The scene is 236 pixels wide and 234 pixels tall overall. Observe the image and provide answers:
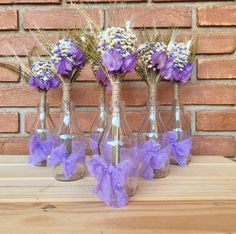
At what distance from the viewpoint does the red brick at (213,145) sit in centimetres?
96

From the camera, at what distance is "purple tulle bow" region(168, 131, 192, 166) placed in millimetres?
791

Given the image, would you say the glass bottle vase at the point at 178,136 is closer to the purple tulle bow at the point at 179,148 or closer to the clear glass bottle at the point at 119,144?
the purple tulle bow at the point at 179,148

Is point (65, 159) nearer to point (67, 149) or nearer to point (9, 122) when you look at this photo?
point (67, 149)

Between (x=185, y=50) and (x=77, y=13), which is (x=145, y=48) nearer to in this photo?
(x=185, y=50)

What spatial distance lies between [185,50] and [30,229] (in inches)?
21.7

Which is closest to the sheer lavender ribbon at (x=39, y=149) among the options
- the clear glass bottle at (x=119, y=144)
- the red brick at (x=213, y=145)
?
the clear glass bottle at (x=119, y=144)

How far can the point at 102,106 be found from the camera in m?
0.85

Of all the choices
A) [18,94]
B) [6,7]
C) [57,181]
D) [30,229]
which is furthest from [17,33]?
[30,229]

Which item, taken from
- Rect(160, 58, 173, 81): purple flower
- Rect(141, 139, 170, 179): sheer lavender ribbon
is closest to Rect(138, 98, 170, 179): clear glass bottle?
Rect(141, 139, 170, 179): sheer lavender ribbon

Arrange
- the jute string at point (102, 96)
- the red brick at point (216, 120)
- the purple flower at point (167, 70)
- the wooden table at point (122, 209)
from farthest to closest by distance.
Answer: the red brick at point (216, 120) → the jute string at point (102, 96) → the purple flower at point (167, 70) → the wooden table at point (122, 209)

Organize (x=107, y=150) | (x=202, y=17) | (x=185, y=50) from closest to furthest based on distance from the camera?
(x=107, y=150), (x=185, y=50), (x=202, y=17)

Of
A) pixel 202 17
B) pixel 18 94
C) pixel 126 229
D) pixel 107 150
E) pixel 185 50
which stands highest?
pixel 202 17

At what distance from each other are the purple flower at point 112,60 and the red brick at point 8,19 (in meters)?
0.50

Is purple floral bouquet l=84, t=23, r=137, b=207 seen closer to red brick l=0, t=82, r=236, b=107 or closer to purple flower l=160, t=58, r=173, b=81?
purple flower l=160, t=58, r=173, b=81
